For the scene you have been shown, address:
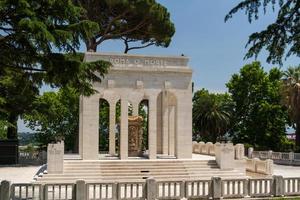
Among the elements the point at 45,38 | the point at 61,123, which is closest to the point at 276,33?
the point at 45,38

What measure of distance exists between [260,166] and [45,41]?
1875 cm

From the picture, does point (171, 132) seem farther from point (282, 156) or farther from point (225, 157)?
point (282, 156)

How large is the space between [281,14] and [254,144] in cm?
4220

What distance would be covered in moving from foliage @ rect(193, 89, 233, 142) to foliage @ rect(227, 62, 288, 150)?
4.00ft

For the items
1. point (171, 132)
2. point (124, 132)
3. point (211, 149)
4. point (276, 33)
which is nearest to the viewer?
point (276, 33)

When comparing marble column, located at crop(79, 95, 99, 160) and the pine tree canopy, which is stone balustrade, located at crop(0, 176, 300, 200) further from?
marble column, located at crop(79, 95, 99, 160)

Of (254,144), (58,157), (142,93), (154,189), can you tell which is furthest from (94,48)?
(154,189)

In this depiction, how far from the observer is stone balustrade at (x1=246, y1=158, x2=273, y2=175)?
26.5m

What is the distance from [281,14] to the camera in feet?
33.7

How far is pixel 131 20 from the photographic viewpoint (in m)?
38.3

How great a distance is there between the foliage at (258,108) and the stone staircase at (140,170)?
88.3ft

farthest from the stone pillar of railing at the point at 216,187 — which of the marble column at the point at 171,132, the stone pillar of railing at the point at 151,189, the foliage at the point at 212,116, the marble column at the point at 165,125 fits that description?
the foliage at the point at 212,116

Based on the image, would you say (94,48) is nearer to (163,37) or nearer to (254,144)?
→ (163,37)

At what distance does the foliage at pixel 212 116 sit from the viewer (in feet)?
182
